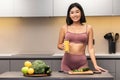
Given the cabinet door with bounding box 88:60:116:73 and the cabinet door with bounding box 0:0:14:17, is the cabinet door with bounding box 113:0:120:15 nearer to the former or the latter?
the cabinet door with bounding box 88:60:116:73

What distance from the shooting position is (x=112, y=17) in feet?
14.5

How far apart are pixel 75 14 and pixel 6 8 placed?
150 centimetres

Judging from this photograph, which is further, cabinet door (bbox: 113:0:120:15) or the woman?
cabinet door (bbox: 113:0:120:15)

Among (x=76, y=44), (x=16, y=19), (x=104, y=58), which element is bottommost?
(x=104, y=58)

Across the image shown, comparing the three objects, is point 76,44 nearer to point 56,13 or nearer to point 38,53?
point 56,13

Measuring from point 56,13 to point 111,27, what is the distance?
0.93m

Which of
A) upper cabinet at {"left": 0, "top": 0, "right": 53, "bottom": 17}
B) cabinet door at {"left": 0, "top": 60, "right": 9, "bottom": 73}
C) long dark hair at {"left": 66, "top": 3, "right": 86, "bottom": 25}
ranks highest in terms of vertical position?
upper cabinet at {"left": 0, "top": 0, "right": 53, "bottom": 17}

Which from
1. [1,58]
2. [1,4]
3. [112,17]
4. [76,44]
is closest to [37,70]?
[76,44]

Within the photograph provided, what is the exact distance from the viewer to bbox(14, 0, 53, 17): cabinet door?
13.5ft

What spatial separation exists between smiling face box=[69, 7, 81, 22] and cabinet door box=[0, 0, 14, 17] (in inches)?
55.4

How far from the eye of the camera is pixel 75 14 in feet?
9.92

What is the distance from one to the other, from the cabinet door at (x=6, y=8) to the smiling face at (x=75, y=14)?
1.41 meters

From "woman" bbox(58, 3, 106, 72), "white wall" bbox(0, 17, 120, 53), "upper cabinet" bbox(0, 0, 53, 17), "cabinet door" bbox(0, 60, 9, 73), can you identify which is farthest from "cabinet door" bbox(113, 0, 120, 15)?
"cabinet door" bbox(0, 60, 9, 73)

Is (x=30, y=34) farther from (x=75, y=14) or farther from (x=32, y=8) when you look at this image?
(x=75, y=14)
